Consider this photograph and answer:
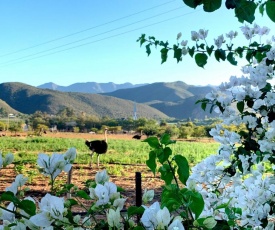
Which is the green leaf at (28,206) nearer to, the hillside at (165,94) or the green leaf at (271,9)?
the green leaf at (271,9)

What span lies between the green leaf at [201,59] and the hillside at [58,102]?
232 feet

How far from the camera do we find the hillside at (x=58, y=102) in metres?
74.7

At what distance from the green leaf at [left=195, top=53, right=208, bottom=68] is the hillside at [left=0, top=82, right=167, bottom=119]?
7063 centimetres

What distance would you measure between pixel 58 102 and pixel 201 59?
7542 cm

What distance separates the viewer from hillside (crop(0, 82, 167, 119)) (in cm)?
7469

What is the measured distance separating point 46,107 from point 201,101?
2897 inches

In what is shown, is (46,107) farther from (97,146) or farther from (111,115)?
(97,146)

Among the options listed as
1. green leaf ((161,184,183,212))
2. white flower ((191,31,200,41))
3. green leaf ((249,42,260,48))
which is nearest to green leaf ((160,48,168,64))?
white flower ((191,31,200,41))

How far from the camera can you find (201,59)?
1.67m

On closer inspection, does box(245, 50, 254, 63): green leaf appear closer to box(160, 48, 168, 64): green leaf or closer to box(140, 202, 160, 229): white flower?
box(160, 48, 168, 64): green leaf

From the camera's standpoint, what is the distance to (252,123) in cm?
158

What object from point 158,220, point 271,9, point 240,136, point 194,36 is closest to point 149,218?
point 158,220

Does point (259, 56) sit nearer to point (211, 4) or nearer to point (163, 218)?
point (211, 4)

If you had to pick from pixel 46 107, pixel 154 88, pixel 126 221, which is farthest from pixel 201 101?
pixel 154 88
